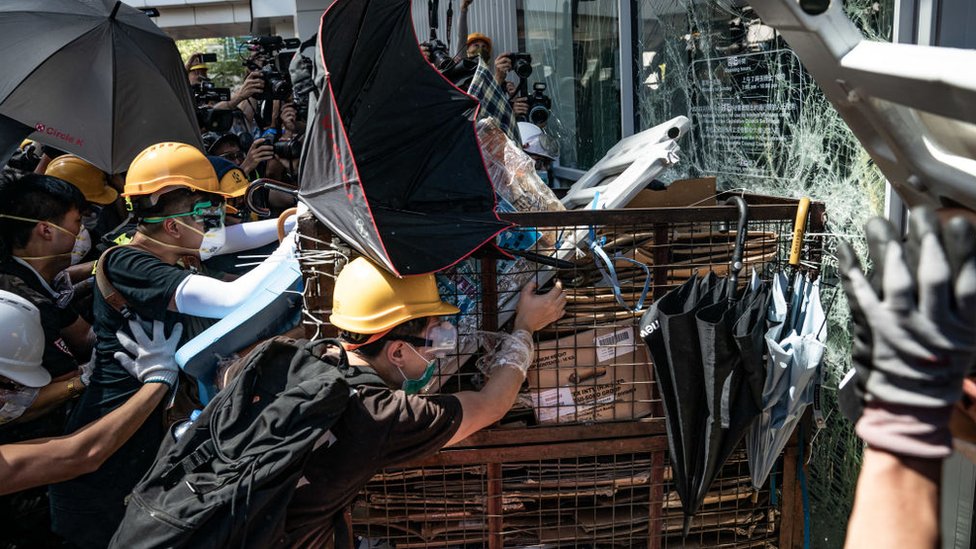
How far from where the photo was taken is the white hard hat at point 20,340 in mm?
2508

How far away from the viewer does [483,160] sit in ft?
8.14

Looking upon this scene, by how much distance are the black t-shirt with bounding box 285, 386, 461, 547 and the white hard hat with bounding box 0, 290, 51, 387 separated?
1.19 m

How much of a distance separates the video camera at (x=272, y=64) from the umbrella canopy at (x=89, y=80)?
1671mm

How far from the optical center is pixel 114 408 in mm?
2748

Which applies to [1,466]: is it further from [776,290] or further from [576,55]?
[576,55]

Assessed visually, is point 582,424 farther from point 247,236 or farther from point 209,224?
point 247,236

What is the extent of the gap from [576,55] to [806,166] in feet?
11.3

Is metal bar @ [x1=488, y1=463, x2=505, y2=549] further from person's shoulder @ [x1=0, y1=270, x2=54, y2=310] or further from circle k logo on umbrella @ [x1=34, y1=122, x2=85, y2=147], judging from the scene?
circle k logo on umbrella @ [x1=34, y1=122, x2=85, y2=147]

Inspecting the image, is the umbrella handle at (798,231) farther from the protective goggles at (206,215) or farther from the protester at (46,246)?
the protester at (46,246)

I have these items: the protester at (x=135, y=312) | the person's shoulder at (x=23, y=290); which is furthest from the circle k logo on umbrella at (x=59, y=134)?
the protester at (x=135, y=312)

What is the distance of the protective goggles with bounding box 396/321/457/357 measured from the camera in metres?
2.25

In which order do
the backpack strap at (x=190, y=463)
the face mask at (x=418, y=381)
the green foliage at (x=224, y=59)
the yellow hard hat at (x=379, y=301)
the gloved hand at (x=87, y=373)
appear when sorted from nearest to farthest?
the backpack strap at (x=190, y=463)
the yellow hard hat at (x=379, y=301)
the face mask at (x=418, y=381)
the gloved hand at (x=87, y=373)
the green foliage at (x=224, y=59)

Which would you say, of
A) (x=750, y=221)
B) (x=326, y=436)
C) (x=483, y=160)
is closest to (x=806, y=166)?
(x=750, y=221)

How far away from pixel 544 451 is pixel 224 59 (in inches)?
1467
